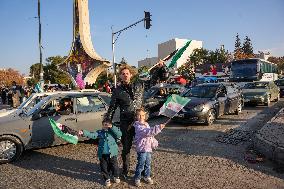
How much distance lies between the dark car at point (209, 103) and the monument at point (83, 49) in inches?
990

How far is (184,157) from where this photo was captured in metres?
6.99

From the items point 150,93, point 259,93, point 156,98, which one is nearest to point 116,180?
point 156,98

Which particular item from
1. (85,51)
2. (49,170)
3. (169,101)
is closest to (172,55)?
(169,101)

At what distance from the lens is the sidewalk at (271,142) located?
244 inches

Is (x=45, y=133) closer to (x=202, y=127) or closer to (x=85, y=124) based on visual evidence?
(x=85, y=124)

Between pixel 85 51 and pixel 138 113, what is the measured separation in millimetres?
32489

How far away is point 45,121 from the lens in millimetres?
7352

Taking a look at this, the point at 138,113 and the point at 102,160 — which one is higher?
the point at 138,113

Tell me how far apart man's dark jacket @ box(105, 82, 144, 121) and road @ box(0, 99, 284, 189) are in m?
1.25

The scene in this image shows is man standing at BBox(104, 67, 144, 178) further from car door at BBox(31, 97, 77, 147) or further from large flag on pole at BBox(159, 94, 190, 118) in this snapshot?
car door at BBox(31, 97, 77, 147)

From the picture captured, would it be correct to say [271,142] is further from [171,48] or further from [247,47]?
[247,47]

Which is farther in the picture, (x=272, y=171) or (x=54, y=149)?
(x=54, y=149)

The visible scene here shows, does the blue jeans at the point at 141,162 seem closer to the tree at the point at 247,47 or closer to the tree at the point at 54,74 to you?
the tree at the point at 54,74

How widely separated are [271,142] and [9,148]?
5967 mm
